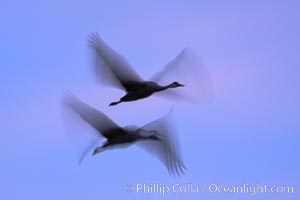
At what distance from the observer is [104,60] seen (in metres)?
6.11

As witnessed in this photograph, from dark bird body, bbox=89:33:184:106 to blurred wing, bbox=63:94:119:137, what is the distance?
38cm

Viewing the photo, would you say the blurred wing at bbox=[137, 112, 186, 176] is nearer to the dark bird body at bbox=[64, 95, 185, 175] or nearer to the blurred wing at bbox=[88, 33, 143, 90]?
the dark bird body at bbox=[64, 95, 185, 175]

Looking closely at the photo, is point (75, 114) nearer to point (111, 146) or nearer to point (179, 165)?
point (111, 146)

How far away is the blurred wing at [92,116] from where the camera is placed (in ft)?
20.6

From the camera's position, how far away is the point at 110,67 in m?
6.15

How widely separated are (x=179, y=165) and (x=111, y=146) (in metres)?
0.92

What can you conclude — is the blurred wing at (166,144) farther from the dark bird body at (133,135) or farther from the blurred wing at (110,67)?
the blurred wing at (110,67)

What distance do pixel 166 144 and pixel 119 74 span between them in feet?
3.67

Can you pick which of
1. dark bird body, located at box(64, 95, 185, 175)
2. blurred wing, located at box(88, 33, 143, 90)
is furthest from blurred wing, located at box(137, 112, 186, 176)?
blurred wing, located at box(88, 33, 143, 90)

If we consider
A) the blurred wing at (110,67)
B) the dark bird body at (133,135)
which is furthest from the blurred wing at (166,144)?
the blurred wing at (110,67)

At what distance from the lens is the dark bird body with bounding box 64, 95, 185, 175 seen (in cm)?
621

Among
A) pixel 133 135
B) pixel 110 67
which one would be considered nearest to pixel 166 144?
pixel 133 135

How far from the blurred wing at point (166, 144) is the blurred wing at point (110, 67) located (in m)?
0.70

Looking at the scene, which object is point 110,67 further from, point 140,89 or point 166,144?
point 166,144
